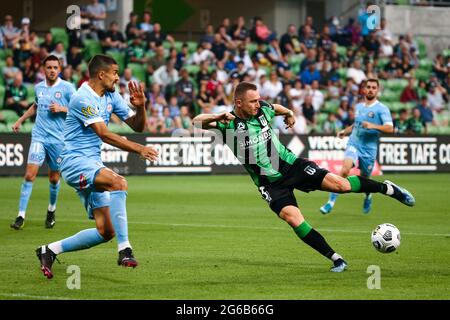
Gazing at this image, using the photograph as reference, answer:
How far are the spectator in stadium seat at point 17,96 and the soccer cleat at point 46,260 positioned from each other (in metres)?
17.3

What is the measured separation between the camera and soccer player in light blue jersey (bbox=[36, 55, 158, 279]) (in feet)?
32.3

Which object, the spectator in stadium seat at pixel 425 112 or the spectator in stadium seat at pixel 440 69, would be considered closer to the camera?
the spectator in stadium seat at pixel 425 112

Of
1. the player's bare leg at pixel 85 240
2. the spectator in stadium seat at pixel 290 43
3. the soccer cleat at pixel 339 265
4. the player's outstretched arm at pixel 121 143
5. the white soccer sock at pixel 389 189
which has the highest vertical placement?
the spectator in stadium seat at pixel 290 43

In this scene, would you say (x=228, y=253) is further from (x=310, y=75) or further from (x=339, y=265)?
(x=310, y=75)

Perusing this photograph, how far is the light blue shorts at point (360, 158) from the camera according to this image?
1830 centimetres

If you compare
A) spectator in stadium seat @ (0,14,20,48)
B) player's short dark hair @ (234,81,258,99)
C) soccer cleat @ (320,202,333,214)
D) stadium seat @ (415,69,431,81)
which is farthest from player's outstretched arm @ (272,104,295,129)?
stadium seat @ (415,69,431,81)

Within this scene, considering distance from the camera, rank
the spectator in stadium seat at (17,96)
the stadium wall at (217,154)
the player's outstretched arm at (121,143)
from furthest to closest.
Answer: the spectator in stadium seat at (17,96) → the stadium wall at (217,154) → the player's outstretched arm at (121,143)

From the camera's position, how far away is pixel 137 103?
9992mm

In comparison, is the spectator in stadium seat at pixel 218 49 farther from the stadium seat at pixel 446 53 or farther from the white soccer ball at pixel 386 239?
the white soccer ball at pixel 386 239

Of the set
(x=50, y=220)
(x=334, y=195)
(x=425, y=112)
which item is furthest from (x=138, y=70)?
(x=50, y=220)

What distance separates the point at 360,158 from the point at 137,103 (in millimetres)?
9274

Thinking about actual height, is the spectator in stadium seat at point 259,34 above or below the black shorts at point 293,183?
above

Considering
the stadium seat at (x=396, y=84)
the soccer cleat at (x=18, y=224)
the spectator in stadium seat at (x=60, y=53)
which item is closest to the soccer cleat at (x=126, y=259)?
the soccer cleat at (x=18, y=224)

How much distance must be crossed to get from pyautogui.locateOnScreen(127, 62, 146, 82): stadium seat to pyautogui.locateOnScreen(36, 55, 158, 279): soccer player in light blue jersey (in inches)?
790
